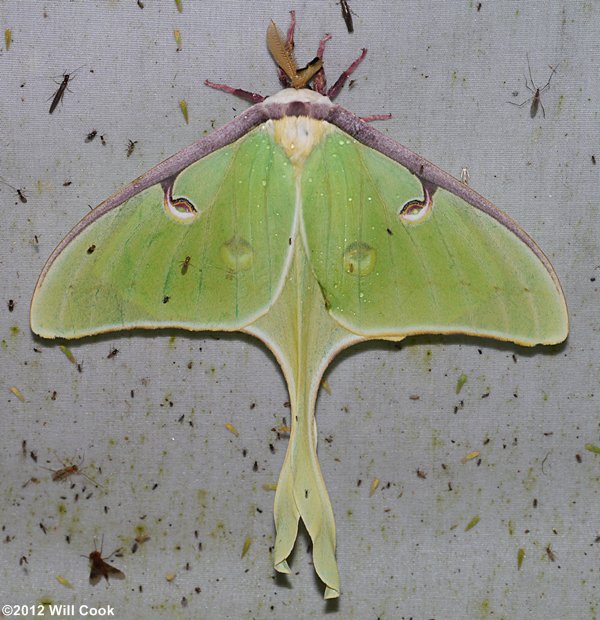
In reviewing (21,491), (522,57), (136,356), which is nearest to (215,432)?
(136,356)

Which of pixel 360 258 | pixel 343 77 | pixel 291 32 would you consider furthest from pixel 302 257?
pixel 291 32

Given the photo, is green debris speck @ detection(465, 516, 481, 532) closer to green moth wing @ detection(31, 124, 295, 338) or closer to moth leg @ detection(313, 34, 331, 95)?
green moth wing @ detection(31, 124, 295, 338)

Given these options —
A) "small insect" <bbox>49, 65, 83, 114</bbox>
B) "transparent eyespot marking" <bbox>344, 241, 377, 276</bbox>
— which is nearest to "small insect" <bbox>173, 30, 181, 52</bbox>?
"small insect" <bbox>49, 65, 83, 114</bbox>

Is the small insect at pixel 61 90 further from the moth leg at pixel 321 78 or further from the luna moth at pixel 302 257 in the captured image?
the moth leg at pixel 321 78

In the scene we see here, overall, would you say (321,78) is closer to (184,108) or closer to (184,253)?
(184,108)

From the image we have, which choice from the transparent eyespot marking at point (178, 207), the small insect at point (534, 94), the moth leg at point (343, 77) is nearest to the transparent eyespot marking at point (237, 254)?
the transparent eyespot marking at point (178, 207)
